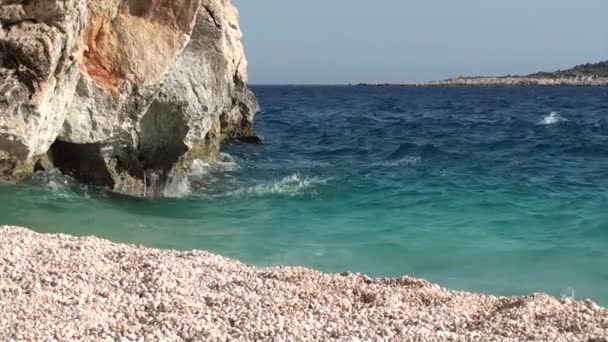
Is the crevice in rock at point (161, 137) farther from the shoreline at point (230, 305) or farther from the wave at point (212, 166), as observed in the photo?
the shoreline at point (230, 305)

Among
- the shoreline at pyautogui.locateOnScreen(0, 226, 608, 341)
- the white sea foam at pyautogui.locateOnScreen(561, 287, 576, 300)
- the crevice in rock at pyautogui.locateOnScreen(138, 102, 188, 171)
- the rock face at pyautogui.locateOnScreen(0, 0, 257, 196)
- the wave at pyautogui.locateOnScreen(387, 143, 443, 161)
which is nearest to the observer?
the shoreline at pyautogui.locateOnScreen(0, 226, 608, 341)

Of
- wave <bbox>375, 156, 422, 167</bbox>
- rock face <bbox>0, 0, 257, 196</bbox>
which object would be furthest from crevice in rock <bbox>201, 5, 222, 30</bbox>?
wave <bbox>375, 156, 422, 167</bbox>

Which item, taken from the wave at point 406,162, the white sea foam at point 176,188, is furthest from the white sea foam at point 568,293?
the wave at point 406,162

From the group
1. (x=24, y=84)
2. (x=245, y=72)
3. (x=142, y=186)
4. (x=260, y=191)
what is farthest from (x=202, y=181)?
(x=245, y=72)

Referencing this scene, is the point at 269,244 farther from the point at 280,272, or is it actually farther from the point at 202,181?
the point at 202,181

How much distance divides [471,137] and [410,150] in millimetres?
5030

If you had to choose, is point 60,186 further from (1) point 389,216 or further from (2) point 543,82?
(2) point 543,82

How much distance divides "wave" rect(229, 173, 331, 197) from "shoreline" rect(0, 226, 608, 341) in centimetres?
779

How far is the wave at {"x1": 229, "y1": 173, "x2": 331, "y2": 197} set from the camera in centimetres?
1622

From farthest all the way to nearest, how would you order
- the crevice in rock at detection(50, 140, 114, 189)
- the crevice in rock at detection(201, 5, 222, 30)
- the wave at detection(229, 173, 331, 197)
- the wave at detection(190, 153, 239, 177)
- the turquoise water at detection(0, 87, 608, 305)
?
the wave at detection(190, 153, 239, 177) → the wave at detection(229, 173, 331, 197) → the crevice in rock at detection(201, 5, 222, 30) → the crevice in rock at detection(50, 140, 114, 189) → the turquoise water at detection(0, 87, 608, 305)

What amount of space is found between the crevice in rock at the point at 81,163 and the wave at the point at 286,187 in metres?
3.15

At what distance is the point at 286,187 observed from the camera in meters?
17.2

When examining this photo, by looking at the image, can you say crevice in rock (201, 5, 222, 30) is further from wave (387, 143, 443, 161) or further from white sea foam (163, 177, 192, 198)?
wave (387, 143, 443, 161)

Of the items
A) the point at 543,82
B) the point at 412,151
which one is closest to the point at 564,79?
the point at 543,82
